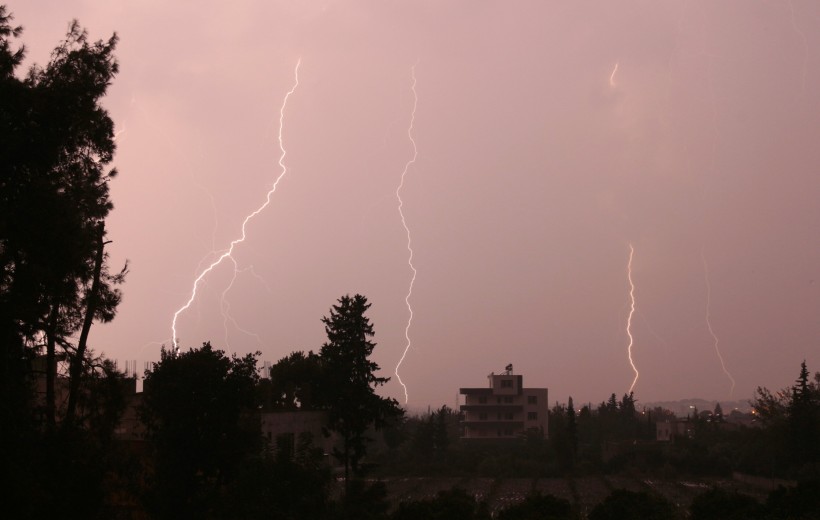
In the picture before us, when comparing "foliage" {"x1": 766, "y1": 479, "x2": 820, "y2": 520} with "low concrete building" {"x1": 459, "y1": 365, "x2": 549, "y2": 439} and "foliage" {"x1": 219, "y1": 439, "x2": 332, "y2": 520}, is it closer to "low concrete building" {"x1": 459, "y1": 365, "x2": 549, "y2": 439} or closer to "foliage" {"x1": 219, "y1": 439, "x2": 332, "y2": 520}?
"foliage" {"x1": 219, "y1": 439, "x2": 332, "y2": 520}

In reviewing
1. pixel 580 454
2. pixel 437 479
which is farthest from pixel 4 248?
pixel 580 454

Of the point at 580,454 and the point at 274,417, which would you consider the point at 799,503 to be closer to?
the point at 274,417

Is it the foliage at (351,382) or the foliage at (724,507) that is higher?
the foliage at (351,382)

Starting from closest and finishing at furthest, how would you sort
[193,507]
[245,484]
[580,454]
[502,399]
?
[193,507], [245,484], [580,454], [502,399]

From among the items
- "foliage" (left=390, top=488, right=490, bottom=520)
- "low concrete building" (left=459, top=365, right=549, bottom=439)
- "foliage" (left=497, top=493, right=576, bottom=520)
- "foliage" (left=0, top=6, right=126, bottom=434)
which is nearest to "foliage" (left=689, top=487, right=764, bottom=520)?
"foliage" (left=497, top=493, right=576, bottom=520)

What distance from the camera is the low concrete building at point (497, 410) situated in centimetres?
7181

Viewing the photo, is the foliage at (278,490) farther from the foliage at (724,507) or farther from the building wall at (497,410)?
the building wall at (497,410)

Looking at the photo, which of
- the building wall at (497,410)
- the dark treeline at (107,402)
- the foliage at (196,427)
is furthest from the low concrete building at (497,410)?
the foliage at (196,427)

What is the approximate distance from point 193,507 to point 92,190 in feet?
30.2

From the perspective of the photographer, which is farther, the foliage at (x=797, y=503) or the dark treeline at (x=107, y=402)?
the foliage at (x=797, y=503)

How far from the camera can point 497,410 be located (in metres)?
72.6

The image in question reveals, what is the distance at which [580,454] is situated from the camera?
5891 cm

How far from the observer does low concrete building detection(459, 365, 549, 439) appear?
71812 millimetres

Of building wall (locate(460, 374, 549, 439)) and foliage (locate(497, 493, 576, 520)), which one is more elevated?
building wall (locate(460, 374, 549, 439))
